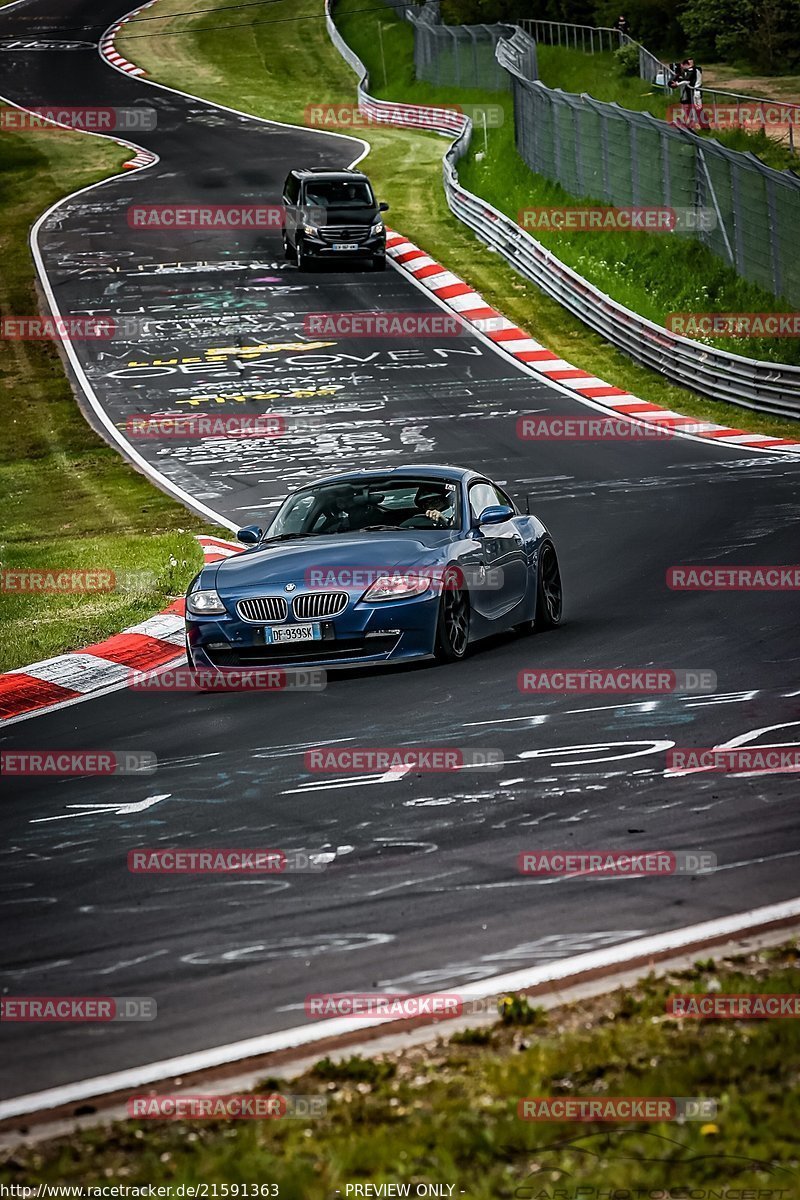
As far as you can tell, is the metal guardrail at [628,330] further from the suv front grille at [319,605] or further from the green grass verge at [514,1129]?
the green grass verge at [514,1129]

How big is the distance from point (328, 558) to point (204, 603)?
2.92 feet

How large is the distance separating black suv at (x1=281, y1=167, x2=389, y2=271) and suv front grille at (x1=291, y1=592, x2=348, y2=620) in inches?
1033

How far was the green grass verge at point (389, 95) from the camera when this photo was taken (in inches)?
1196

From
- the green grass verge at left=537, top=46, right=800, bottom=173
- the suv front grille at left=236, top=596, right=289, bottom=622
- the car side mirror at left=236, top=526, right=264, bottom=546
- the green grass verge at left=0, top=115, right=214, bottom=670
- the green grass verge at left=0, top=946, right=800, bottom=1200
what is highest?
the green grass verge at left=537, top=46, right=800, bottom=173

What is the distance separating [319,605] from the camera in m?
11.8

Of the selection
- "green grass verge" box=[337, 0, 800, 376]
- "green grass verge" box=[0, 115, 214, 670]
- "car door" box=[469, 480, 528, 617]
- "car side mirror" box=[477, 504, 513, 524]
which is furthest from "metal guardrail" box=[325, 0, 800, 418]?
"car side mirror" box=[477, 504, 513, 524]

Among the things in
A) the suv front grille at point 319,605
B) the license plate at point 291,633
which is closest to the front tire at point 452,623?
the suv front grille at point 319,605

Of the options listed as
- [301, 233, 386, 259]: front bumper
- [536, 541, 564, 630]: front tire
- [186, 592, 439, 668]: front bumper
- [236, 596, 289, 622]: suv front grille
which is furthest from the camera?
[301, 233, 386, 259]: front bumper

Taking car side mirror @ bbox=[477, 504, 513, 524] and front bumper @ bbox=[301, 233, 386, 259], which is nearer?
car side mirror @ bbox=[477, 504, 513, 524]

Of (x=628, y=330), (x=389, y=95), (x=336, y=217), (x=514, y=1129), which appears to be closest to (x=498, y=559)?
(x=514, y=1129)

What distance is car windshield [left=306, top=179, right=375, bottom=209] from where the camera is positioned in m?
36.9

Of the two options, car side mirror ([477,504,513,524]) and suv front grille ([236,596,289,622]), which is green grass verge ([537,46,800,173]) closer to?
car side mirror ([477,504,513,524])

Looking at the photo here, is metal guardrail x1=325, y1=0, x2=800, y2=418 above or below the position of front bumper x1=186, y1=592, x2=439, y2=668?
below

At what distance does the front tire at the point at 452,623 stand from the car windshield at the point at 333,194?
2569 centimetres
